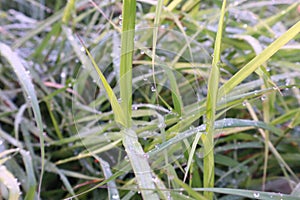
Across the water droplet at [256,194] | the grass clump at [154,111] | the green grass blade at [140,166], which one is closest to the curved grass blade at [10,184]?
the grass clump at [154,111]

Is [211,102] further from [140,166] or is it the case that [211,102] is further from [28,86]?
[28,86]

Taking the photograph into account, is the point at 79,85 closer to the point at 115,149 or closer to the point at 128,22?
the point at 115,149

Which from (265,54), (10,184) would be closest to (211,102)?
(265,54)

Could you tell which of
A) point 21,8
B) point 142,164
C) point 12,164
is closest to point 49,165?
point 12,164

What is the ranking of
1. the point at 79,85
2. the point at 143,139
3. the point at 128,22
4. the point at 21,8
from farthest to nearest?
the point at 21,8 → the point at 79,85 → the point at 143,139 → the point at 128,22

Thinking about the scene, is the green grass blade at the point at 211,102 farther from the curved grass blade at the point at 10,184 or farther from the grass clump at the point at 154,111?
the curved grass blade at the point at 10,184

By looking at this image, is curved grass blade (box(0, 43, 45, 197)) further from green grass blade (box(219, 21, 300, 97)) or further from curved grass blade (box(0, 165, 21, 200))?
green grass blade (box(219, 21, 300, 97))

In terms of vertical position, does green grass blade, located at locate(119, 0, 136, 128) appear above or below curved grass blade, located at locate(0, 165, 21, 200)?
above

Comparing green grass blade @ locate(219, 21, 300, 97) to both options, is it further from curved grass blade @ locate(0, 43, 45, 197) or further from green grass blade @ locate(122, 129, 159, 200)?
curved grass blade @ locate(0, 43, 45, 197)

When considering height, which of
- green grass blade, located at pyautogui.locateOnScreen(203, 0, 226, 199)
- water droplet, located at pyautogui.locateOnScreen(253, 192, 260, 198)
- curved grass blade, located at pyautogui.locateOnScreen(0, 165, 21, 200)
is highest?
green grass blade, located at pyautogui.locateOnScreen(203, 0, 226, 199)

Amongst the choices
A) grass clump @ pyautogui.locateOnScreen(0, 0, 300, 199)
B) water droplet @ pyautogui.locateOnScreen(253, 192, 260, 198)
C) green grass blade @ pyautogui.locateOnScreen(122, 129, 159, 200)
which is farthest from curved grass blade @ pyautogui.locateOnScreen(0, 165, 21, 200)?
water droplet @ pyautogui.locateOnScreen(253, 192, 260, 198)

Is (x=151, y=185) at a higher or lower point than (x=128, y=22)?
lower
